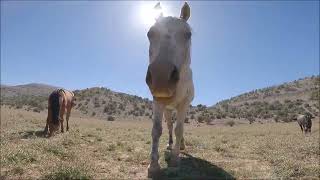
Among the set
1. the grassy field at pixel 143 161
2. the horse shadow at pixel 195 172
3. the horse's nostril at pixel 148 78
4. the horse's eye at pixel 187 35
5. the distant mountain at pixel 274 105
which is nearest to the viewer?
the horse's nostril at pixel 148 78

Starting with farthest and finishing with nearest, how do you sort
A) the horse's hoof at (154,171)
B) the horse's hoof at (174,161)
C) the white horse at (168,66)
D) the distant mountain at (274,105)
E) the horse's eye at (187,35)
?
the distant mountain at (274,105)
the horse's hoof at (174,161)
the horse's hoof at (154,171)
the horse's eye at (187,35)
the white horse at (168,66)

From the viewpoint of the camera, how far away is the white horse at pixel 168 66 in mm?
6691

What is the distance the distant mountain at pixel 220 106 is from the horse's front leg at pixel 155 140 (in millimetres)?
39171

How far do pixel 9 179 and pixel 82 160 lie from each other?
6.65ft

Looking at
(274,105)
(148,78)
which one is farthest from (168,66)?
(274,105)

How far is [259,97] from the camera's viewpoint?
87688mm

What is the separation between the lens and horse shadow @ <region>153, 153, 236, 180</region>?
320 inches

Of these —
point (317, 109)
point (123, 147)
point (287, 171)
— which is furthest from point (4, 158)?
point (317, 109)

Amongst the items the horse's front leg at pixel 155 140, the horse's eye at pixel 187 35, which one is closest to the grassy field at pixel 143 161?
the horse's front leg at pixel 155 140

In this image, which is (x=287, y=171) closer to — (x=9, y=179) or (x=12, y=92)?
(x=9, y=179)

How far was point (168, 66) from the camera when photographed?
676cm

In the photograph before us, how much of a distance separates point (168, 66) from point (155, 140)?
198 cm

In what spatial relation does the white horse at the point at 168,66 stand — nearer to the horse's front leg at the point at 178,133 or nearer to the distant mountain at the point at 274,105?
the horse's front leg at the point at 178,133

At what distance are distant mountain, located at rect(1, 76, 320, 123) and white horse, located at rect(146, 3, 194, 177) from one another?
38740 millimetres
